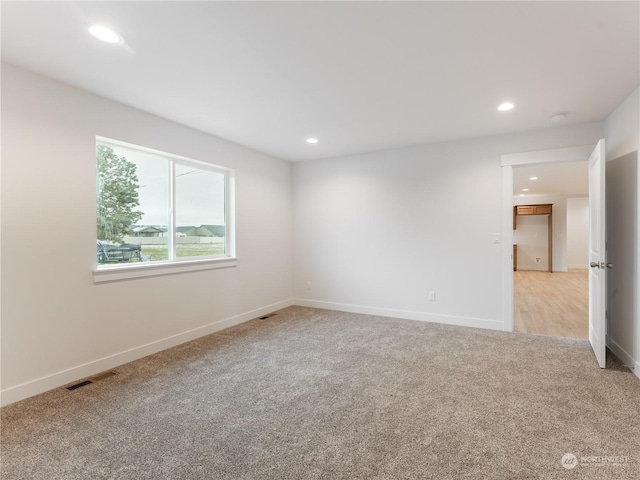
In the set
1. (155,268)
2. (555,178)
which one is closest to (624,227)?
(155,268)

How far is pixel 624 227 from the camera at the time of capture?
2957 millimetres

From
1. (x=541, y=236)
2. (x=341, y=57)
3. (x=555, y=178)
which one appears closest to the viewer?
(x=341, y=57)

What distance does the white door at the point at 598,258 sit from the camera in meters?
→ 2.79

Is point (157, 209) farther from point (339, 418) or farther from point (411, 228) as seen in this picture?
point (411, 228)

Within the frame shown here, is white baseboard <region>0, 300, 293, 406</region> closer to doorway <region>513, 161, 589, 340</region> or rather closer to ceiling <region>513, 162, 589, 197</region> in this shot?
doorway <region>513, 161, 589, 340</region>

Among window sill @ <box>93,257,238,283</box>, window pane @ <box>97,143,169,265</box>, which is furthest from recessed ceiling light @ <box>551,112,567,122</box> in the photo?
window pane @ <box>97,143,169,265</box>

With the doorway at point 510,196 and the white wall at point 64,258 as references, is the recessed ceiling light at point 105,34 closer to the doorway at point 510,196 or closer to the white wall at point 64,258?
the white wall at point 64,258

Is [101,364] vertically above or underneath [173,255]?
underneath

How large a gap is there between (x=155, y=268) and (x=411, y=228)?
3.28m

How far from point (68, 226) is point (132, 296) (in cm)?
85

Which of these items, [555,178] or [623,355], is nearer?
[623,355]

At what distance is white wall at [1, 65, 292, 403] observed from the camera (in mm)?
2318

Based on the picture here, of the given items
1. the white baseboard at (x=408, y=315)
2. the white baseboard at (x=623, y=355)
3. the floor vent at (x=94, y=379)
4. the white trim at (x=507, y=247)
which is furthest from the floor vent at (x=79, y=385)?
the white baseboard at (x=623, y=355)

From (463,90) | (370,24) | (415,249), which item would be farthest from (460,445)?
(415,249)
